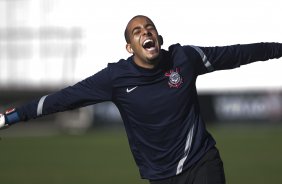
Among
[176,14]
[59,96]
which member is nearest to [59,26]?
[176,14]

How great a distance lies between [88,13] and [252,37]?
6618 millimetres

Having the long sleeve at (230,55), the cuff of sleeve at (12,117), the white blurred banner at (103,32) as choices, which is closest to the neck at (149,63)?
the long sleeve at (230,55)

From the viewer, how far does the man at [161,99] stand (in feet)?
20.3

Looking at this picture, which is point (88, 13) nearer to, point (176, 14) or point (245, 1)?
point (176, 14)

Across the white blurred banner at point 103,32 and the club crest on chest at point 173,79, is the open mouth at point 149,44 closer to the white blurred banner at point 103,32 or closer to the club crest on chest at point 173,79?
the club crest on chest at point 173,79

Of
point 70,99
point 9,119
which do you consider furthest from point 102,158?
point 70,99

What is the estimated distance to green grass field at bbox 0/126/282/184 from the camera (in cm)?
1338

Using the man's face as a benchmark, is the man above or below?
below

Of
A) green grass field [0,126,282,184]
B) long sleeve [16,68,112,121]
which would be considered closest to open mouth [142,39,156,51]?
long sleeve [16,68,112,121]

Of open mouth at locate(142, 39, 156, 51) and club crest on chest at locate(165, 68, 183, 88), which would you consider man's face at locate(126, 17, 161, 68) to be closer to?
open mouth at locate(142, 39, 156, 51)

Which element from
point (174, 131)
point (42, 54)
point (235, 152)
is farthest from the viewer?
point (42, 54)

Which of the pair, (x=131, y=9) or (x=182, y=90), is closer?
(x=182, y=90)

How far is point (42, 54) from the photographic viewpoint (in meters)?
29.2

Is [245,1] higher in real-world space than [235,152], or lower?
higher
